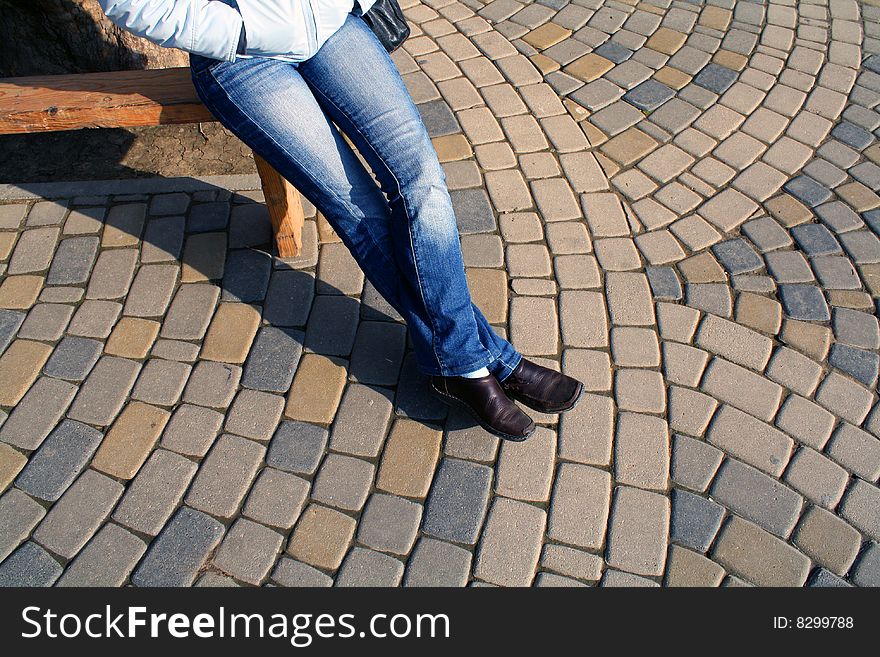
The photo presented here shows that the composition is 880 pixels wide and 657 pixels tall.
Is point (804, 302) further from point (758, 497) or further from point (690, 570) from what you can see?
point (690, 570)

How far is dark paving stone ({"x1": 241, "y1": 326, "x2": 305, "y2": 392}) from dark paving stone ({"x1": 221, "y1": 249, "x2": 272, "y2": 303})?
189 mm

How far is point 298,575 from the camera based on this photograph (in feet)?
7.17

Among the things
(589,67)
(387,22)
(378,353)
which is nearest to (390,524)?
(378,353)

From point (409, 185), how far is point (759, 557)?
1538 mm

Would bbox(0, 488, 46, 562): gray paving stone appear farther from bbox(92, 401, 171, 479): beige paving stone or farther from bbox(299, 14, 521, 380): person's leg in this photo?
bbox(299, 14, 521, 380): person's leg

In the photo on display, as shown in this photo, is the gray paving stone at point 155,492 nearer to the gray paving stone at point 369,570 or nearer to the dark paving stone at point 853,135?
the gray paving stone at point 369,570

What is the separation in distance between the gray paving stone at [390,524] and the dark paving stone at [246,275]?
990 millimetres

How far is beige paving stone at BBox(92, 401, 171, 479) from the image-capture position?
240 centimetres

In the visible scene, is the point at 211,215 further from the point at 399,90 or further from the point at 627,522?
the point at 627,522

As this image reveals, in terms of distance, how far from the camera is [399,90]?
7.91ft
